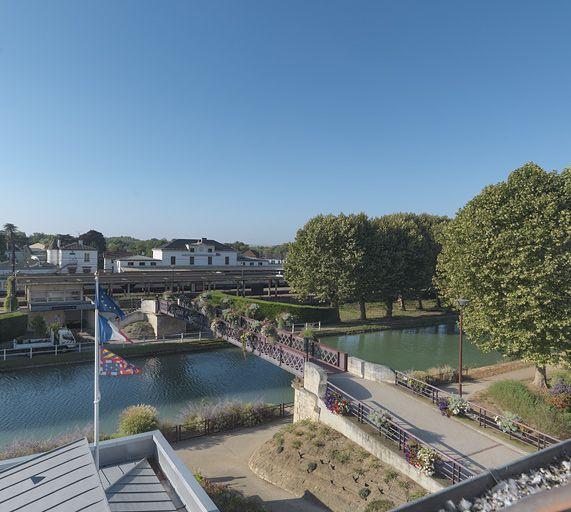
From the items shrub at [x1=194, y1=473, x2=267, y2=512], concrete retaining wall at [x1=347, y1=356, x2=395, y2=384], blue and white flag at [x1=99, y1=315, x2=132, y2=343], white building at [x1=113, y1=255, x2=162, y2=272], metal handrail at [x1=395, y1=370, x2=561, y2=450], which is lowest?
shrub at [x1=194, y1=473, x2=267, y2=512]

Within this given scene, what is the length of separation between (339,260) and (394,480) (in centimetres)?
2787

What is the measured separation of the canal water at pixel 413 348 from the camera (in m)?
28.6

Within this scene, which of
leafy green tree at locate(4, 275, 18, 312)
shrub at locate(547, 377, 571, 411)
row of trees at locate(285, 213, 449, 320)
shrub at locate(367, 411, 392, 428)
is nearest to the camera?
shrub at locate(367, 411, 392, 428)

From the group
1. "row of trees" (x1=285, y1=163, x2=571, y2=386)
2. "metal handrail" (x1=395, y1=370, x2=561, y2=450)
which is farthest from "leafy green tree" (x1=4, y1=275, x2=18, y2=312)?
"row of trees" (x1=285, y1=163, x2=571, y2=386)

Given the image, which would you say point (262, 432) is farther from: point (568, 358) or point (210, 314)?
point (568, 358)

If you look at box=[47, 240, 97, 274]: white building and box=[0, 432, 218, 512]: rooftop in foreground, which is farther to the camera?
box=[47, 240, 97, 274]: white building

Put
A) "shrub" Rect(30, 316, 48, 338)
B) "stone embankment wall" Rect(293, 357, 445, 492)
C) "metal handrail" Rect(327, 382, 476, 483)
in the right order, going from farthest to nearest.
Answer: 1. "shrub" Rect(30, 316, 48, 338)
2. "stone embankment wall" Rect(293, 357, 445, 492)
3. "metal handrail" Rect(327, 382, 476, 483)

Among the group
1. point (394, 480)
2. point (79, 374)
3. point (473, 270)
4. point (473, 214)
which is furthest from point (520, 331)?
point (79, 374)

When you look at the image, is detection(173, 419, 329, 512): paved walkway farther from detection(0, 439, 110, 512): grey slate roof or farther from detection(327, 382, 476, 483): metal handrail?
detection(0, 439, 110, 512): grey slate roof

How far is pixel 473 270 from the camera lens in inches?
770

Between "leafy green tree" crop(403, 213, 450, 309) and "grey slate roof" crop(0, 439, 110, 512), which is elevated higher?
"leafy green tree" crop(403, 213, 450, 309)

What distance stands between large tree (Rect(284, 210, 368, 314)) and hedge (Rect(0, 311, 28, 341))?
23.0 metres

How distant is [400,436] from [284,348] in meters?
7.42

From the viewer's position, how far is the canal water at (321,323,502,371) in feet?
93.7
